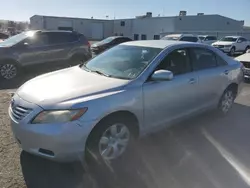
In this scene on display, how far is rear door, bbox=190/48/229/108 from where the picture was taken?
489cm

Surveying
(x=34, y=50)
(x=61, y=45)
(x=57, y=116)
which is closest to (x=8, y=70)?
(x=34, y=50)

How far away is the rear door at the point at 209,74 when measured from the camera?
16.0 feet

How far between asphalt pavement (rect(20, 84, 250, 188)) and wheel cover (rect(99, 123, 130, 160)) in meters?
0.15

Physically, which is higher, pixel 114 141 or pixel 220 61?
pixel 220 61

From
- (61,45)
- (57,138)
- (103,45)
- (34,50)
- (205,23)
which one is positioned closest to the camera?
(57,138)

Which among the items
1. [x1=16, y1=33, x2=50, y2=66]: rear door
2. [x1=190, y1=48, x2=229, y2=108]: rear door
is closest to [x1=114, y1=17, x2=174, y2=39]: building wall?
[x1=16, y1=33, x2=50, y2=66]: rear door

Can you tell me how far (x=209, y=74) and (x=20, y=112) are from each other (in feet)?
10.9

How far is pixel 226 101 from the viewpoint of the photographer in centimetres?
584

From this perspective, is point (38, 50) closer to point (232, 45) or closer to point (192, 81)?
point (192, 81)

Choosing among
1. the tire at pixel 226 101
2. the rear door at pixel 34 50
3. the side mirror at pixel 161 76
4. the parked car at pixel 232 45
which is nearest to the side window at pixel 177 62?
the side mirror at pixel 161 76

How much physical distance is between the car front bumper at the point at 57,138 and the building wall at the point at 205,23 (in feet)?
137

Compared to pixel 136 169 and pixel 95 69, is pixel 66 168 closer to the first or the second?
pixel 136 169

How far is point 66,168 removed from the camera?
11.6 feet

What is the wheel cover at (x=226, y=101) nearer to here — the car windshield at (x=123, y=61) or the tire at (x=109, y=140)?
the car windshield at (x=123, y=61)
